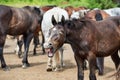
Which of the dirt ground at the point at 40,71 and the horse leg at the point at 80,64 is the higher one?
the horse leg at the point at 80,64

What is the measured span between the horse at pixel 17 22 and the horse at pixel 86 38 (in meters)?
3.78

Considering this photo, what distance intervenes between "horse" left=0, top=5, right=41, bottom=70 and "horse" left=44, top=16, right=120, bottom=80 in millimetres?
3785

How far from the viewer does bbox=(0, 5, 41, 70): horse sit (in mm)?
9656

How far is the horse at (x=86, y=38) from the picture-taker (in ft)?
19.6

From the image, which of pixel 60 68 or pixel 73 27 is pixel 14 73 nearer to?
pixel 60 68

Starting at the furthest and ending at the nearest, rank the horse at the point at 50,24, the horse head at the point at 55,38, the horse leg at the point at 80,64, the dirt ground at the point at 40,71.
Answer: the horse at the point at 50,24
the dirt ground at the point at 40,71
the horse leg at the point at 80,64
the horse head at the point at 55,38

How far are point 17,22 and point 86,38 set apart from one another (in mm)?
4290

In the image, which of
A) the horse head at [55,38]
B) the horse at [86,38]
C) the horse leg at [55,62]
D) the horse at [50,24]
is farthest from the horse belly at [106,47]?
the horse leg at [55,62]

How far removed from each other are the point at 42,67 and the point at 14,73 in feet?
3.85

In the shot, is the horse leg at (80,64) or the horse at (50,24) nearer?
the horse leg at (80,64)

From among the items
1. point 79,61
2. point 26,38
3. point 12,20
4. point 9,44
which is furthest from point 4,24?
point 9,44

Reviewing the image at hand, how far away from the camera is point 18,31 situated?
10250 millimetres

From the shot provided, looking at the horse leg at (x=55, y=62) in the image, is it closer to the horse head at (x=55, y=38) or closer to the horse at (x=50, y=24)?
the horse at (x=50, y=24)

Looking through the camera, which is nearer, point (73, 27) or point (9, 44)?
point (73, 27)
